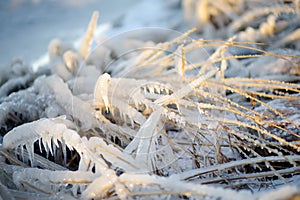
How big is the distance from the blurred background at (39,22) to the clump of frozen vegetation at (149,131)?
0.59 metres

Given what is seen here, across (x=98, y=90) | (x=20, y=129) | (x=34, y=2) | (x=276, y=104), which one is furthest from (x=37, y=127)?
(x=34, y=2)

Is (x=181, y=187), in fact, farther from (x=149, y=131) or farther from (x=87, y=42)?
(x=87, y=42)

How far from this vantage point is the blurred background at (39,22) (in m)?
1.65

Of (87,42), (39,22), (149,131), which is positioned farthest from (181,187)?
(39,22)

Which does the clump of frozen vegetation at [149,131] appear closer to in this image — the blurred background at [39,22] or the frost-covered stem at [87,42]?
the frost-covered stem at [87,42]

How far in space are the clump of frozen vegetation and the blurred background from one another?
1.94ft

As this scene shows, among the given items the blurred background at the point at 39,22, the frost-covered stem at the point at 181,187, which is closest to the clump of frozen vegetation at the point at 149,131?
the frost-covered stem at the point at 181,187

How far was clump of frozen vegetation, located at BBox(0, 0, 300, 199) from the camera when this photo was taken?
0.52 metres

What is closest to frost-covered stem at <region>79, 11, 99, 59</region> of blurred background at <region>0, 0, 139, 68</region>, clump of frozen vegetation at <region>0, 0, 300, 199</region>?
clump of frozen vegetation at <region>0, 0, 300, 199</region>

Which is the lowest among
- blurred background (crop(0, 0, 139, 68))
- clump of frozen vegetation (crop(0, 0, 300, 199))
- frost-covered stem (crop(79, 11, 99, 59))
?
clump of frozen vegetation (crop(0, 0, 300, 199))

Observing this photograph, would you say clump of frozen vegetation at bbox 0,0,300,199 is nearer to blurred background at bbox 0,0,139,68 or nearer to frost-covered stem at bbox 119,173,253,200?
frost-covered stem at bbox 119,173,253,200

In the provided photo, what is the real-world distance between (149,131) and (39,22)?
150 centimetres

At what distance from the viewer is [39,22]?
1.86 metres

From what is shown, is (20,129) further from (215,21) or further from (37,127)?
(215,21)
